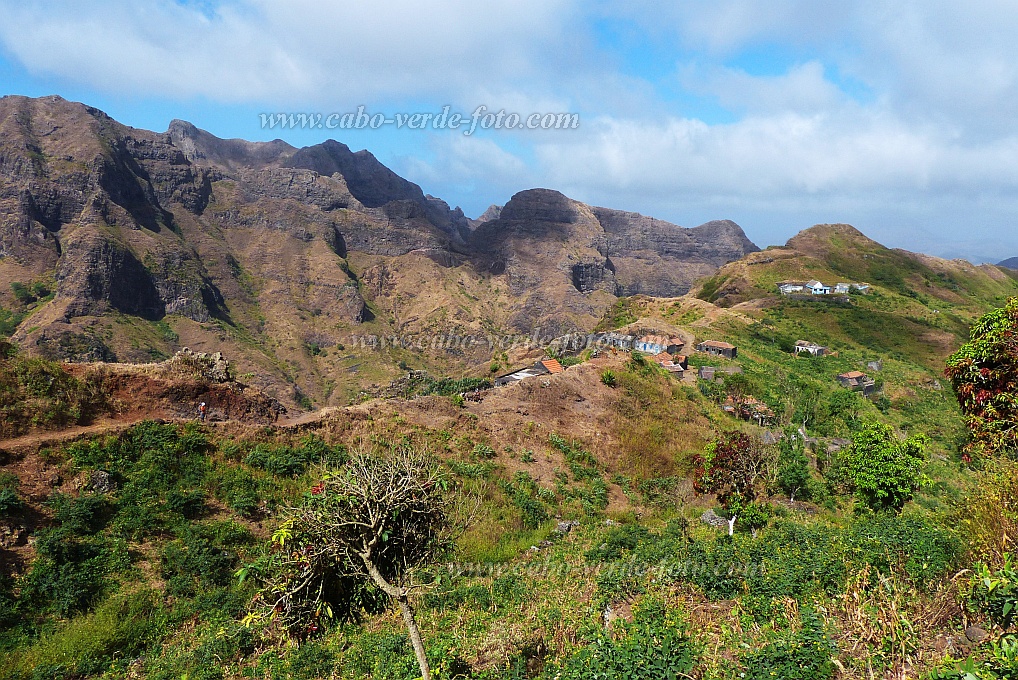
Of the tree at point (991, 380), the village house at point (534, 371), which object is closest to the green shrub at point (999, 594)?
the tree at point (991, 380)

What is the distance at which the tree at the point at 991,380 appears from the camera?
1089 centimetres

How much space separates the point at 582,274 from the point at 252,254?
110m

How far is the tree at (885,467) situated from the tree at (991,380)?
5.39 metres

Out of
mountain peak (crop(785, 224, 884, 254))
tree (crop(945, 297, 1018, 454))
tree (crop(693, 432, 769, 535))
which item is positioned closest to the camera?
tree (crop(945, 297, 1018, 454))

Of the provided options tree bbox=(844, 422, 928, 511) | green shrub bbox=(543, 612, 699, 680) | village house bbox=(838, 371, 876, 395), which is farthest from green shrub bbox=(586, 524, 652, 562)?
village house bbox=(838, 371, 876, 395)

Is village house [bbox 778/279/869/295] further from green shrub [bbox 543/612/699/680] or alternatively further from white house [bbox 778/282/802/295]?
green shrub [bbox 543/612/699/680]

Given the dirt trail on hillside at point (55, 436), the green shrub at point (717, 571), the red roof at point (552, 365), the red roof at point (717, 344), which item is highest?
the red roof at point (717, 344)

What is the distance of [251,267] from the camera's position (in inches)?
5920

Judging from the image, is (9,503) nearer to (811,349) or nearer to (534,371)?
(534,371)

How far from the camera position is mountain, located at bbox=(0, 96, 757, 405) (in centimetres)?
10481

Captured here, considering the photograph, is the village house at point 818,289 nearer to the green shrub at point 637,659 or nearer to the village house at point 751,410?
the village house at point 751,410

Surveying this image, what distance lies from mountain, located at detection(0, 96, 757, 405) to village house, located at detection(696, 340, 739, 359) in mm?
24049

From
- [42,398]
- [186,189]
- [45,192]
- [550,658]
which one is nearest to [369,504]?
[550,658]

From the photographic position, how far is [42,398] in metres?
19.4
